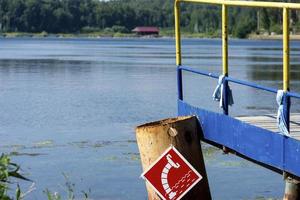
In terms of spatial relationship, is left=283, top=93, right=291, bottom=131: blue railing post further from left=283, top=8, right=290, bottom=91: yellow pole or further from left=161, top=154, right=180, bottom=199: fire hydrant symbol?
left=161, top=154, right=180, bottom=199: fire hydrant symbol

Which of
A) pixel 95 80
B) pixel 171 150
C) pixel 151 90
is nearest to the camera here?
pixel 171 150

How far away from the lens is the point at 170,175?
25.5 feet

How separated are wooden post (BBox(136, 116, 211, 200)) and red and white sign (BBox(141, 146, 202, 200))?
1.14 feet

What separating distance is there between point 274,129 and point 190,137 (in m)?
0.92

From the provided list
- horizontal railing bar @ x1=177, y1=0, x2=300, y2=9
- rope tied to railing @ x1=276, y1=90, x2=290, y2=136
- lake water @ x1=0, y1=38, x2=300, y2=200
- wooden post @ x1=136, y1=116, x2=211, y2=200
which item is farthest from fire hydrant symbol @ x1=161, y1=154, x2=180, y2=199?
lake water @ x1=0, y1=38, x2=300, y2=200

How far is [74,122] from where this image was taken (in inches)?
939

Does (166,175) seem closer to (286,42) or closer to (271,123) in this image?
(271,123)

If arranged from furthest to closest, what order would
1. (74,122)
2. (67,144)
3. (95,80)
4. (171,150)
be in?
(95,80)
(74,122)
(67,144)
(171,150)

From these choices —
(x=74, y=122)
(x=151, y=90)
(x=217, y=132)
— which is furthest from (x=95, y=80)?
(x=217, y=132)

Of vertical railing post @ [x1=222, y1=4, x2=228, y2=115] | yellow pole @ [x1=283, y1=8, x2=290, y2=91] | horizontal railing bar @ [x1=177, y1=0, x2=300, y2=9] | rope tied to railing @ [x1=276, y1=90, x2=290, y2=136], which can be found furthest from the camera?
vertical railing post @ [x1=222, y1=4, x2=228, y2=115]

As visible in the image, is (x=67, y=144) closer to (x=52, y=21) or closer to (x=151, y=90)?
(x=151, y=90)

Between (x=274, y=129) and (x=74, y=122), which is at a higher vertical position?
(x=274, y=129)

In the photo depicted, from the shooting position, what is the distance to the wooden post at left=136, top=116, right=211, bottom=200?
27.2 ft

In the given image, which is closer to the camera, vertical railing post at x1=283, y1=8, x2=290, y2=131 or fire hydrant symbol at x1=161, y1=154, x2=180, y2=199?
vertical railing post at x1=283, y1=8, x2=290, y2=131
